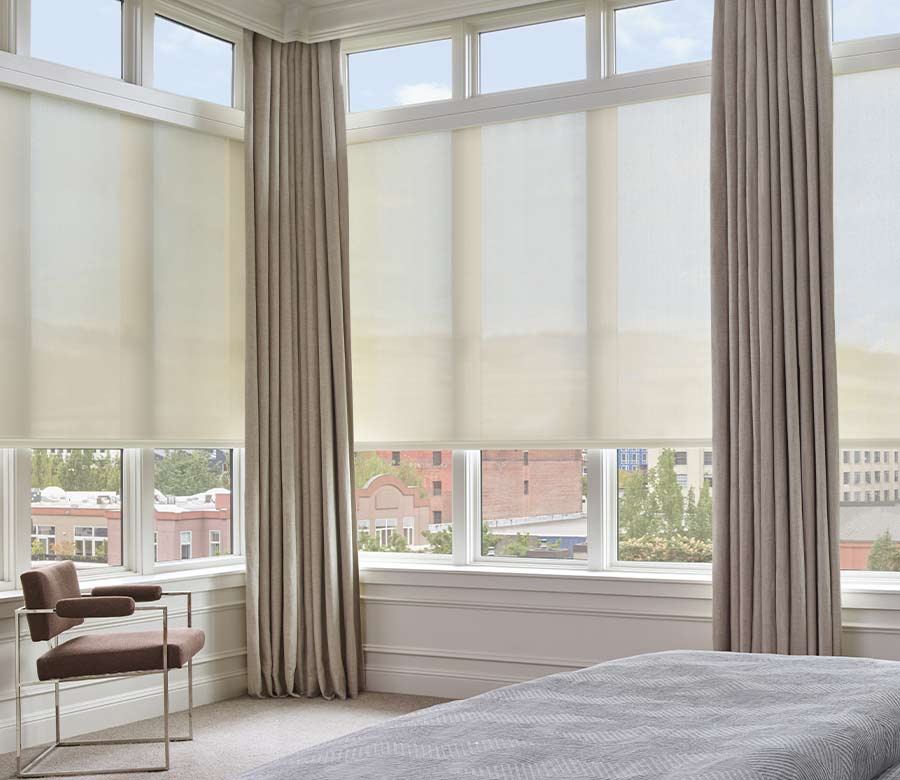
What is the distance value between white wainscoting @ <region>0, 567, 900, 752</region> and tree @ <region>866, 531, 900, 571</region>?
195 millimetres

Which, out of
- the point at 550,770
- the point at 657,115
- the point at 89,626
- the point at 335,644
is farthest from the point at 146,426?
the point at 550,770

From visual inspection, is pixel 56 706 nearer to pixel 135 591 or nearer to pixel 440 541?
pixel 135 591

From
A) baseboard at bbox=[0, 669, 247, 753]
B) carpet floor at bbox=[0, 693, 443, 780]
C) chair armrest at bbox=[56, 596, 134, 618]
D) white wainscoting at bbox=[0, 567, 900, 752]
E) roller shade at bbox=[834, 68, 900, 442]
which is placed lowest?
carpet floor at bbox=[0, 693, 443, 780]

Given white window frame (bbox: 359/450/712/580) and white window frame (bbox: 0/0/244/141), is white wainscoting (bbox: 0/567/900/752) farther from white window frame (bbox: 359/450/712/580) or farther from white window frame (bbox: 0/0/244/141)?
white window frame (bbox: 0/0/244/141)

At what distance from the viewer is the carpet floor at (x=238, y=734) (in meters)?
4.05

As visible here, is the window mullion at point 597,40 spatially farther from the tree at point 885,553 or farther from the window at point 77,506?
the window at point 77,506

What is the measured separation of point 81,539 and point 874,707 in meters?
3.62

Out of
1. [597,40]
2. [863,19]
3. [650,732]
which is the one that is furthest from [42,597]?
[863,19]

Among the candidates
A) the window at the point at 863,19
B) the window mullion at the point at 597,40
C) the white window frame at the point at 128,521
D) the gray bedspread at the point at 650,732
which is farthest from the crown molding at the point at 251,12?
the gray bedspread at the point at 650,732

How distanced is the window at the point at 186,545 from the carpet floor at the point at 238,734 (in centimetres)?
71

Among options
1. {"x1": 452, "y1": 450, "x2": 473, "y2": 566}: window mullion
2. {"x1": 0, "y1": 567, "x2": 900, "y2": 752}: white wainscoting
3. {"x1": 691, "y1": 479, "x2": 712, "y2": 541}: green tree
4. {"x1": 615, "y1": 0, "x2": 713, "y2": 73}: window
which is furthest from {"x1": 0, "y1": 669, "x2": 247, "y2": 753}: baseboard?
{"x1": 615, "y1": 0, "x2": 713, "y2": 73}: window

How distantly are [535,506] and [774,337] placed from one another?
140cm

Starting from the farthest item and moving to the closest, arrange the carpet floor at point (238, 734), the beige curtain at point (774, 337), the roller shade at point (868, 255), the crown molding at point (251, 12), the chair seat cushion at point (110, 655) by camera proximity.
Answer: the crown molding at point (251, 12), the roller shade at point (868, 255), the beige curtain at point (774, 337), the carpet floor at point (238, 734), the chair seat cushion at point (110, 655)

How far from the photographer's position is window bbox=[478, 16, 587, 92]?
502 centimetres
